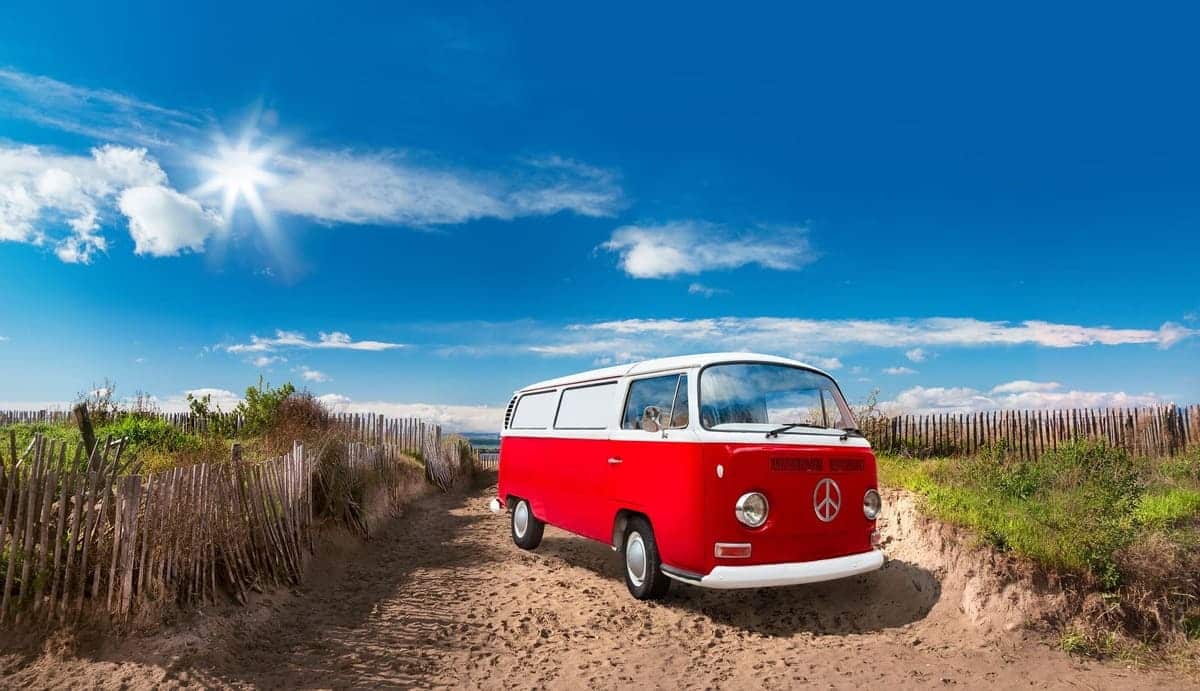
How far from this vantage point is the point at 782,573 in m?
A: 7.02

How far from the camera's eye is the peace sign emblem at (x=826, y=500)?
24.1 ft

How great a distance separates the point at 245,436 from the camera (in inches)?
821

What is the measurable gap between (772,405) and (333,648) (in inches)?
206

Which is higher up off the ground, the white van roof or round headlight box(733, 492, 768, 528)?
the white van roof

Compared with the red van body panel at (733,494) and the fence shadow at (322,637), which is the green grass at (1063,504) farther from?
the fence shadow at (322,637)

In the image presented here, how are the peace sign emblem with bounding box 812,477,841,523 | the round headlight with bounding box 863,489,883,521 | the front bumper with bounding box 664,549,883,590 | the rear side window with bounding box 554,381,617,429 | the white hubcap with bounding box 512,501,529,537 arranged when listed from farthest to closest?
the white hubcap with bounding box 512,501,529,537, the rear side window with bounding box 554,381,617,429, the round headlight with bounding box 863,489,883,521, the peace sign emblem with bounding box 812,477,841,523, the front bumper with bounding box 664,549,883,590

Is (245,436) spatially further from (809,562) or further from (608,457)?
(809,562)

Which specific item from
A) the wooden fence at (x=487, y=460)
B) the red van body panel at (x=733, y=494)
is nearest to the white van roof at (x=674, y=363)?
the red van body panel at (x=733, y=494)

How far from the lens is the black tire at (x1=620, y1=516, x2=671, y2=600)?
7.82 m

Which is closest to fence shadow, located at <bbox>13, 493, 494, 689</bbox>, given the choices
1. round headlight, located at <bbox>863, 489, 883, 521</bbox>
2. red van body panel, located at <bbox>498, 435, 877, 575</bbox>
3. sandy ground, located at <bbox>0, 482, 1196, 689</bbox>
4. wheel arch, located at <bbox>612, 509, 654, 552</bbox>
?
sandy ground, located at <bbox>0, 482, 1196, 689</bbox>

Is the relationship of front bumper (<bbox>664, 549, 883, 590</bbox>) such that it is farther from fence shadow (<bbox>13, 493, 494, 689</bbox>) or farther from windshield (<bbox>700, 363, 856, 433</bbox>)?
fence shadow (<bbox>13, 493, 494, 689</bbox>)

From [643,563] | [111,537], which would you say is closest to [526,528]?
[643,563]

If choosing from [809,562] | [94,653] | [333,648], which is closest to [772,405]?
[809,562]

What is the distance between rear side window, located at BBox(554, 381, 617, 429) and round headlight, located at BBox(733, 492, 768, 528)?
2.33 meters
